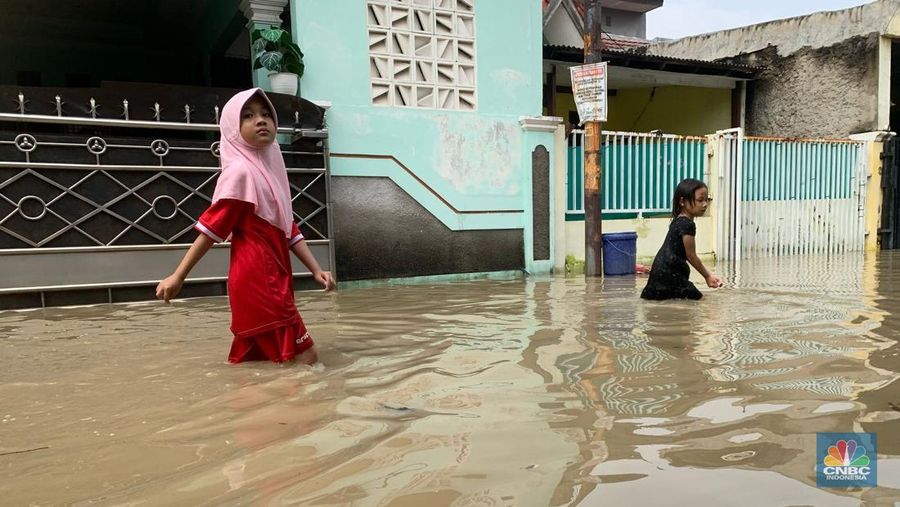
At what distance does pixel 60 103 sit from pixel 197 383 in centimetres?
421

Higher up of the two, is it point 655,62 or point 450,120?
point 655,62

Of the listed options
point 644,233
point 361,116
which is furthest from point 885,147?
point 361,116

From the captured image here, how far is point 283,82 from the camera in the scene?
21.3 ft

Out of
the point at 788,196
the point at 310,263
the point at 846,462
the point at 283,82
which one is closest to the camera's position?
the point at 846,462

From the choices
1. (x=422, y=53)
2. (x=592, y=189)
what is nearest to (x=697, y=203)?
(x=592, y=189)

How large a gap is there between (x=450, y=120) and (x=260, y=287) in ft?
17.4

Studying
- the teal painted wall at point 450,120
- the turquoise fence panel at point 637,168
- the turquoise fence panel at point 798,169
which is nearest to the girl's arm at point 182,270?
the teal painted wall at point 450,120

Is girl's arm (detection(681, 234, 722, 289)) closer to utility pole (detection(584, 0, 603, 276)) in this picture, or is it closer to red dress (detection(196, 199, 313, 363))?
utility pole (detection(584, 0, 603, 276))

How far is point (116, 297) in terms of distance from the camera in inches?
228

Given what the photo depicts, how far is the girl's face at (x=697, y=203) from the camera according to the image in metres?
4.70

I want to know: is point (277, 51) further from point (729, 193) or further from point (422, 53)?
point (729, 193)

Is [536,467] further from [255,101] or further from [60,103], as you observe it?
[60,103]

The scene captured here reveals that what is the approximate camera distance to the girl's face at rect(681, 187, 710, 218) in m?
4.70

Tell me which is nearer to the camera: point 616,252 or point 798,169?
point 616,252
